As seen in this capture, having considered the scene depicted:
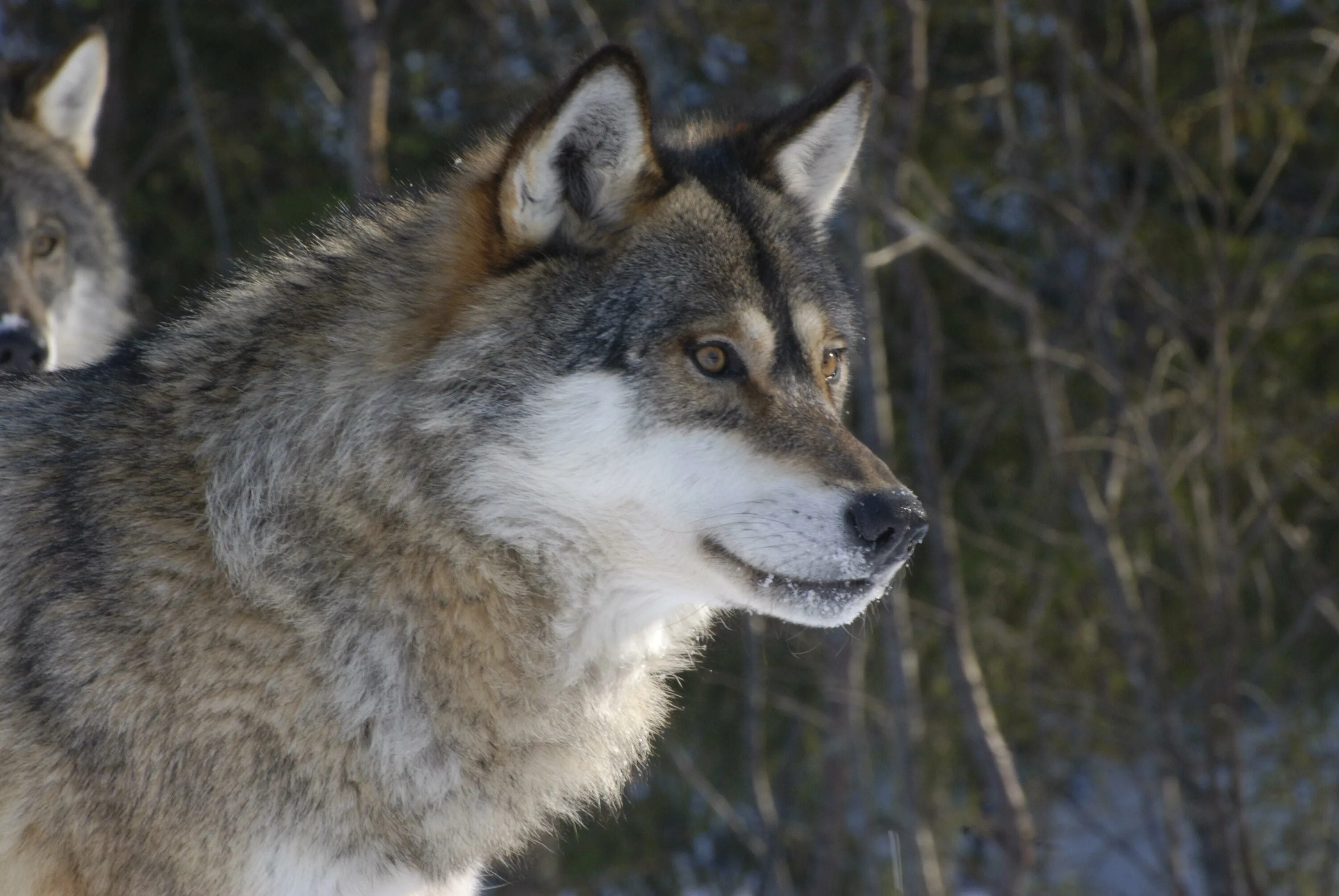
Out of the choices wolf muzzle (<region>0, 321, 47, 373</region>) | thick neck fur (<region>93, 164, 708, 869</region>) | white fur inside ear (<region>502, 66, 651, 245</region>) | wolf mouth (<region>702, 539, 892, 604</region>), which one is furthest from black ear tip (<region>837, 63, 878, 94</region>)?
wolf muzzle (<region>0, 321, 47, 373</region>)

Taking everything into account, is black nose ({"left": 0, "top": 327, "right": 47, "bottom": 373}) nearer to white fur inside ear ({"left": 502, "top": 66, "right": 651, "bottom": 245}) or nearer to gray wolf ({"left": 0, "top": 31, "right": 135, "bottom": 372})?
gray wolf ({"left": 0, "top": 31, "right": 135, "bottom": 372})

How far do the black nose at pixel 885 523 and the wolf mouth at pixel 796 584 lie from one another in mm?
71

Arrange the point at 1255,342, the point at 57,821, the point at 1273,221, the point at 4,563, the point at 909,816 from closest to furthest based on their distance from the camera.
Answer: the point at 57,821 → the point at 4,563 → the point at 909,816 → the point at 1255,342 → the point at 1273,221

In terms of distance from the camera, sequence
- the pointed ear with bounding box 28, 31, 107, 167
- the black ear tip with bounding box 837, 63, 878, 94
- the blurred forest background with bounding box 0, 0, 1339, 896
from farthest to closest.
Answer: the blurred forest background with bounding box 0, 0, 1339, 896 → the pointed ear with bounding box 28, 31, 107, 167 → the black ear tip with bounding box 837, 63, 878, 94

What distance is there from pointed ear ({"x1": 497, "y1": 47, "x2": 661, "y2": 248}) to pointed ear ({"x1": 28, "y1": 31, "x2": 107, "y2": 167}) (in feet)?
10.8

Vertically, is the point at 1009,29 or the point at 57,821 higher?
the point at 57,821

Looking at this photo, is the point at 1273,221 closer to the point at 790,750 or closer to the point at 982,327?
the point at 982,327

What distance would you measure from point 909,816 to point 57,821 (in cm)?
469

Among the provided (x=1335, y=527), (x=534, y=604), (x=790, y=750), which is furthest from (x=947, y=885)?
(x=534, y=604)

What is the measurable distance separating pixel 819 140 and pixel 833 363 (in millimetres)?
642

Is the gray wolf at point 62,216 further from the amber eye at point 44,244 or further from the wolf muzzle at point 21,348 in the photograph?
the wolf muzzle at point 21,348

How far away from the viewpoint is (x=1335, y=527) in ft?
26.7

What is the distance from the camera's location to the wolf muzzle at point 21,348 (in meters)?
4.37

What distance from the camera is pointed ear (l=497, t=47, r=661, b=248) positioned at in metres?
2.69
